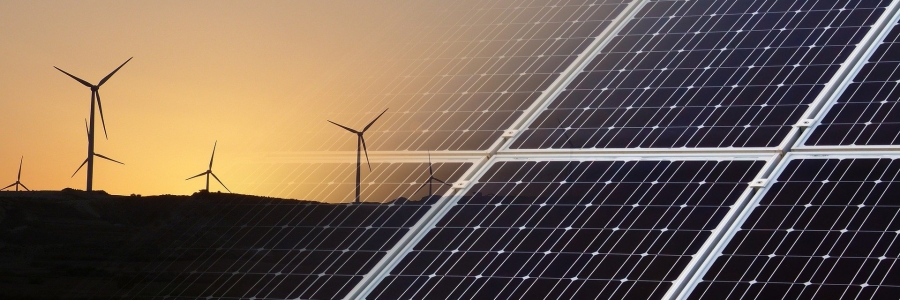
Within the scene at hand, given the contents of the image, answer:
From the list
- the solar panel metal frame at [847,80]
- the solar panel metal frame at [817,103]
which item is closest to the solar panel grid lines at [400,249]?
the solar panel metal frame at [817,103]

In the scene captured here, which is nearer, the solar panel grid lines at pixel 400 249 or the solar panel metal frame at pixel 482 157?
the solar panel grid lines at pixel 400 249

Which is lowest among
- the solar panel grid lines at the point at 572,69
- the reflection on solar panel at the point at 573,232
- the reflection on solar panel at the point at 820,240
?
the reflection on solar panel at the point at 820,240

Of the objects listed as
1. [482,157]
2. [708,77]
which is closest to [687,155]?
[708,77]

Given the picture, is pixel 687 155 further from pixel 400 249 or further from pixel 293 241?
pixel 293 241

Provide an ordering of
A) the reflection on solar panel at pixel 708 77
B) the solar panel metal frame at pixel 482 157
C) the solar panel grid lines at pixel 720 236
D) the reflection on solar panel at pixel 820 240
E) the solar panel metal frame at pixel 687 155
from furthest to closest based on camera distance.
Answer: the reflection on solar panel at pixel 708 77 < the solar panel metal frame at pixel 482 157 < the solar panel metal frame at pixel 687 155 < the solar panel grid lines at pixel 720 236 < the reflection on solar panel at pixel 820 240

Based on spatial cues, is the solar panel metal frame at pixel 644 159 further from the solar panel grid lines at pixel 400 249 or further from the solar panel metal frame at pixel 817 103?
the solar panel metal frame at pixel 817 103

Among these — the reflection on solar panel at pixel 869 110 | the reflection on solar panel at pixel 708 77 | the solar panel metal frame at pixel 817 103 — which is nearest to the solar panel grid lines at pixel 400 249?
the solar panel metal frame at pixel 817 103

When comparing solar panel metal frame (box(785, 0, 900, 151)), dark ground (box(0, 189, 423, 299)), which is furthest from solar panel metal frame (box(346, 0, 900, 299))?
dark ground (box(0, 189, 423, 299))

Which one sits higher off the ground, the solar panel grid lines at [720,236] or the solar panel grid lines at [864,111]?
the solar panel grid lines at [864,111]

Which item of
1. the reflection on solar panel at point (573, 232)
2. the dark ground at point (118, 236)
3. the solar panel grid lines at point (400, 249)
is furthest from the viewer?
the dark ground at point (118, 236)
